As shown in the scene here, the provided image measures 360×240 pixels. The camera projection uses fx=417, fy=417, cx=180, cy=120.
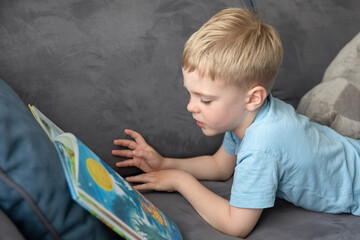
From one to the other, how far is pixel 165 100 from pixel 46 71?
0.34 m

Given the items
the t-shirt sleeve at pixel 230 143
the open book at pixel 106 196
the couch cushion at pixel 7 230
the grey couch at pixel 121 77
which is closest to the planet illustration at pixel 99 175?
the open book at pixel 106 196

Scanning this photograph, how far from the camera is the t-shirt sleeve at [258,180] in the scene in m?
0.96

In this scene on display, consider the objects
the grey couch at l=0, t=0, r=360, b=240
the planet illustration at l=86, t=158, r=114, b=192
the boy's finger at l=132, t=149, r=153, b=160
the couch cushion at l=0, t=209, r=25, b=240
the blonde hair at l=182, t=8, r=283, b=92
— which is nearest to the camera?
the couch cushion at l=0, t=209, r=25, b=240

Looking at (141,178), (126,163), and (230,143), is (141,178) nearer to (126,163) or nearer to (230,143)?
(126,163)

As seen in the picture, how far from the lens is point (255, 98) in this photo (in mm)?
993

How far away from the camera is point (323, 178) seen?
1058mm

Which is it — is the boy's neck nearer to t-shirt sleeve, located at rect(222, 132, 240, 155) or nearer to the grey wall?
t-shirt sleeve, located at rect(222, 132, 240, 155)

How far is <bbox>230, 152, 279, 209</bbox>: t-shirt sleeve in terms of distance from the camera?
960mm

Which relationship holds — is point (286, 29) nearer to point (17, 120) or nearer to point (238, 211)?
point (238, 211)

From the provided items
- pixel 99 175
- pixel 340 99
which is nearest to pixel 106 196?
pixel 99 175

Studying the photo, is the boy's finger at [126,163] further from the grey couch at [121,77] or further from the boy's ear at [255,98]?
the boy's ear at [255,98]

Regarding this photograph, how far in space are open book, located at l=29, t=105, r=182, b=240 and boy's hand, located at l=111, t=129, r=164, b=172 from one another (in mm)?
309

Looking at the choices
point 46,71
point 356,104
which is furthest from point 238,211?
point 46,71

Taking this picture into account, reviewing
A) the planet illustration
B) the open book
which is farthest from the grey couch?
the planet illustration
